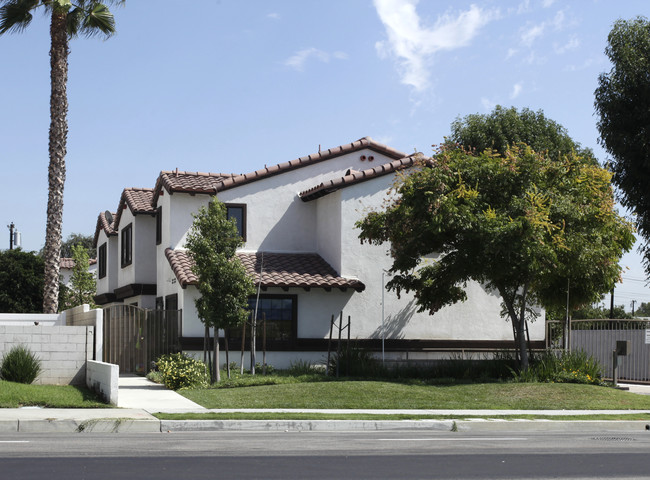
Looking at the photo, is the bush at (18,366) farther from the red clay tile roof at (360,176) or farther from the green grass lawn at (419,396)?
the red clay tile roof at (360,176)

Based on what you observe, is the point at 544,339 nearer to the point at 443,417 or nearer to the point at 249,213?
the point at 249,213

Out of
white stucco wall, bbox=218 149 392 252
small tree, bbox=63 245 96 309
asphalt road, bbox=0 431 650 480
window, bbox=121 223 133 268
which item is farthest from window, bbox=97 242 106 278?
asphalt road, bbox=0 431 650 480

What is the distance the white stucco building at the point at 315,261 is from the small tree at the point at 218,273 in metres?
3.52

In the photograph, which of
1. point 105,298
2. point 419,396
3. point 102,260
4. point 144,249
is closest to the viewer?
point 419,396

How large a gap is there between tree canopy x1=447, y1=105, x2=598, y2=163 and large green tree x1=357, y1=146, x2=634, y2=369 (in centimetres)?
2096

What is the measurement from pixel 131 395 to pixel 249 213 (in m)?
10.9

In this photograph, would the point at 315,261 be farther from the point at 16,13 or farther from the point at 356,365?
the point at 16,13

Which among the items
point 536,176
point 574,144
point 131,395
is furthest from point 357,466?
point 574,144

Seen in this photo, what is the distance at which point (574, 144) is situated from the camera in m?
45.5

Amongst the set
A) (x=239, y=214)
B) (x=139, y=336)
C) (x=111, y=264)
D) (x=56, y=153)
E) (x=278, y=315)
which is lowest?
(x=139, y=336)

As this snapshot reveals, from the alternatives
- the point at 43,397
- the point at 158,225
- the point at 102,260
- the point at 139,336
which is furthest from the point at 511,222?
the point at 102,260

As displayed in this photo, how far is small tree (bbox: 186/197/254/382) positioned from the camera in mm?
22531

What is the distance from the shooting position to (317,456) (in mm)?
11516

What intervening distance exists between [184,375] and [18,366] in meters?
4.36
